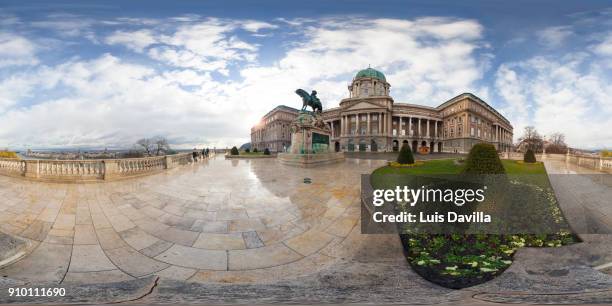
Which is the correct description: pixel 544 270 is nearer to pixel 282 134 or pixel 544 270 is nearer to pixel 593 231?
pixel 593 231

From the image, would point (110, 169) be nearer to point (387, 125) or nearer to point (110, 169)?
point (110, 169)

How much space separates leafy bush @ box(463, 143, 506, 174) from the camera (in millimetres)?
5754

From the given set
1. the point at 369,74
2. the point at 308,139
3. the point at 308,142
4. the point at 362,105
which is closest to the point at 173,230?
the point at 308,142

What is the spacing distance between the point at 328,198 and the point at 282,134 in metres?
84.3

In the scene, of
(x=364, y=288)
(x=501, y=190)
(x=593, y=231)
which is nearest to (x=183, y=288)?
(x=364, y=288)

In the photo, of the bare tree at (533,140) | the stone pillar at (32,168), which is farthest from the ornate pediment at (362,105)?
the stone pillar at (32,168)

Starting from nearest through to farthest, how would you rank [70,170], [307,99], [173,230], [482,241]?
[482,241] < [173,230] < [70,170] < [307,99]

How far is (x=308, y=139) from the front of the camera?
69.8 ft

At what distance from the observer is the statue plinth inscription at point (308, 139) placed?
62.6 ft

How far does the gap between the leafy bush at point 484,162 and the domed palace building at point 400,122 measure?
56.1 meters

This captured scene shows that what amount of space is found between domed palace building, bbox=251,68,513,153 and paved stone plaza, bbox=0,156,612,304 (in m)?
56.6

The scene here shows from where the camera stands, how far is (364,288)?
12.6ft

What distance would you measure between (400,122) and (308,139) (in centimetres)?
5382
